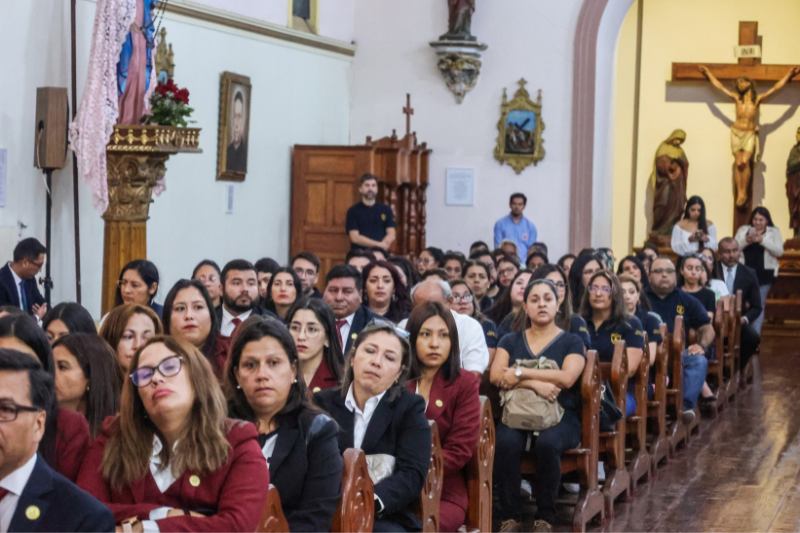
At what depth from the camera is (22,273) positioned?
6.98m


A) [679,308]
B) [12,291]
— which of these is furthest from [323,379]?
[679,308]

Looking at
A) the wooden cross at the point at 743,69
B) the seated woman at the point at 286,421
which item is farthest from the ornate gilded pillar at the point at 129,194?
the wooden cross at the point at 743,69

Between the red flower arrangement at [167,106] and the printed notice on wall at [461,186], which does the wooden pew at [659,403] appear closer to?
the red flower arrangement at [167,106]

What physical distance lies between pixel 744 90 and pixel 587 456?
10.9 meters

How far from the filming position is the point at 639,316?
24.4 ft

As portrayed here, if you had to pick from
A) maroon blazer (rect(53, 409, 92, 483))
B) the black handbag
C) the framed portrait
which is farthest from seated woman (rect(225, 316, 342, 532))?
the framed portrait

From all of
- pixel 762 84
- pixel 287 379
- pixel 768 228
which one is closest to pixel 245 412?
pixel 287 379

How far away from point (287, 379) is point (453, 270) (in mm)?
5208

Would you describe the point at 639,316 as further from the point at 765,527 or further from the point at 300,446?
the point at 300,446

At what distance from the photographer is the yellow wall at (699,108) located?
15.8 metres

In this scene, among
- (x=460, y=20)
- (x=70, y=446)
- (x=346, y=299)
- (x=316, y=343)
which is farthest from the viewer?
(x=460, y=20)

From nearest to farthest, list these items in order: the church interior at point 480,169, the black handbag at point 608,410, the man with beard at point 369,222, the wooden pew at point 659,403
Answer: the black handbag at point 608,410, the church interior at point 480,169, the wooden pew at point 659,403, the man with beard at point 369,222

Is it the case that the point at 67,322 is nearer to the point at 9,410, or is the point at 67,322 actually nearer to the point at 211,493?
the point at 211,493

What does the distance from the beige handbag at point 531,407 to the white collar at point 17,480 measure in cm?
356
